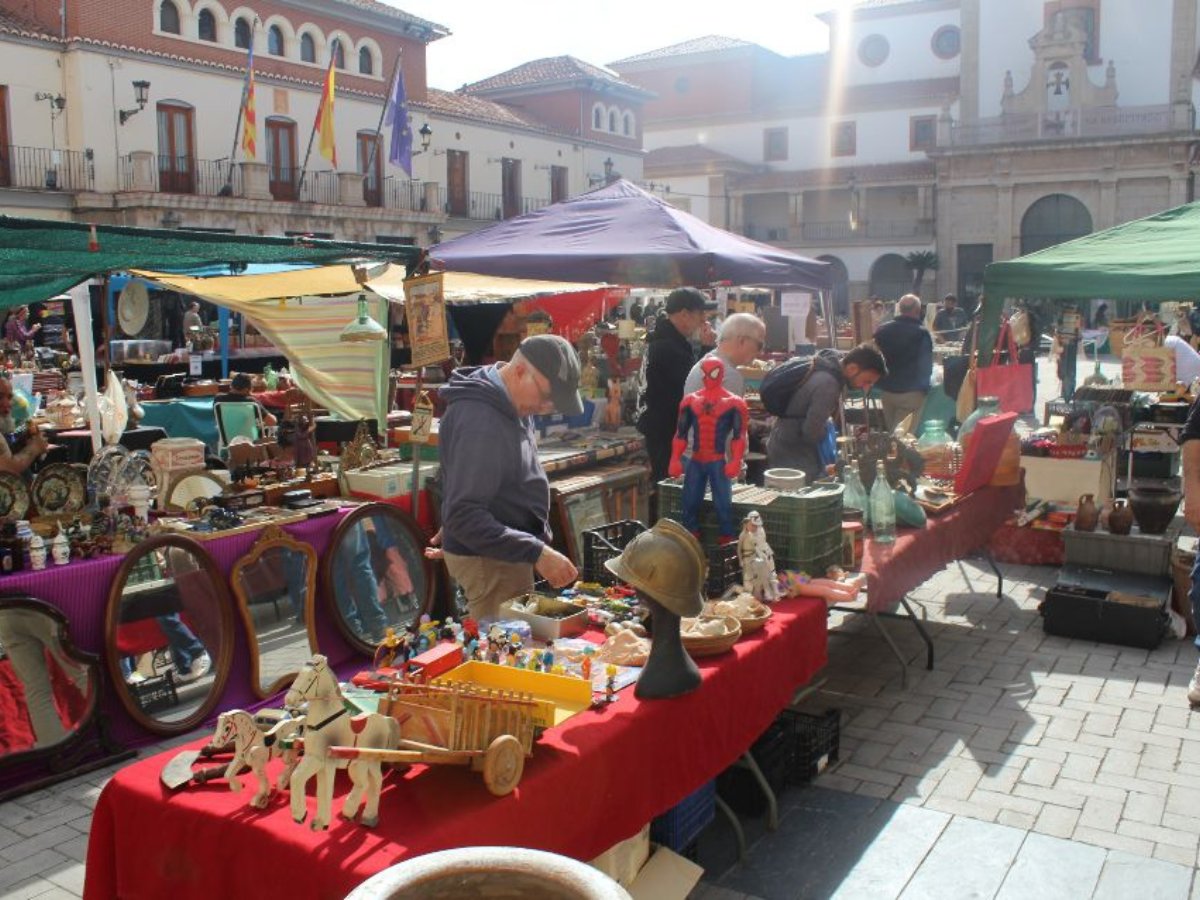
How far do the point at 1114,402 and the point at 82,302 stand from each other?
8.38 m

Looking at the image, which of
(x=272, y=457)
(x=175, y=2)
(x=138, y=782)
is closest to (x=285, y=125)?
(x=175, y=2)

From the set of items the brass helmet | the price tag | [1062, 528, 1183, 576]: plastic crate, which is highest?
the price tag

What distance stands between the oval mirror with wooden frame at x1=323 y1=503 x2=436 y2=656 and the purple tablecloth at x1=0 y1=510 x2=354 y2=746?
0.12 meters

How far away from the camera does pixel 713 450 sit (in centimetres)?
432

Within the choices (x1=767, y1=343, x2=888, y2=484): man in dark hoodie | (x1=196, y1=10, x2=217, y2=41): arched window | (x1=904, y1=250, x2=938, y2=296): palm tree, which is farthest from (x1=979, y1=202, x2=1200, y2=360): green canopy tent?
(x1=904, y1=250, x2=938, y2=296): palm tree

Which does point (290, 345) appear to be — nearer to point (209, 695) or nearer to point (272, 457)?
point (272, 457)

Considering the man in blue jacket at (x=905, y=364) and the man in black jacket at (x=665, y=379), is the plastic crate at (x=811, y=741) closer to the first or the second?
the man in black jacket at (x=665, y=379)

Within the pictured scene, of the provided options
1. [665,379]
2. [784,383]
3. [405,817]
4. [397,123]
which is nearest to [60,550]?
[405,817]

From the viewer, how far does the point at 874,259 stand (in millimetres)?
42312

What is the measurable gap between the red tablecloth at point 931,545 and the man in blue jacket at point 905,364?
2994mm

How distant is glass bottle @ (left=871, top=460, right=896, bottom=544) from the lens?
5.14 metres

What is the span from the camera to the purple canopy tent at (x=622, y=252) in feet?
24.0

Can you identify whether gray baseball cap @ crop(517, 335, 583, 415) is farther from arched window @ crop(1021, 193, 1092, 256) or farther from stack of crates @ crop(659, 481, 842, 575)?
arched window @ crop(1021, 193, 1092, 256)

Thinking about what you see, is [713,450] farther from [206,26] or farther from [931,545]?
[206,26]
